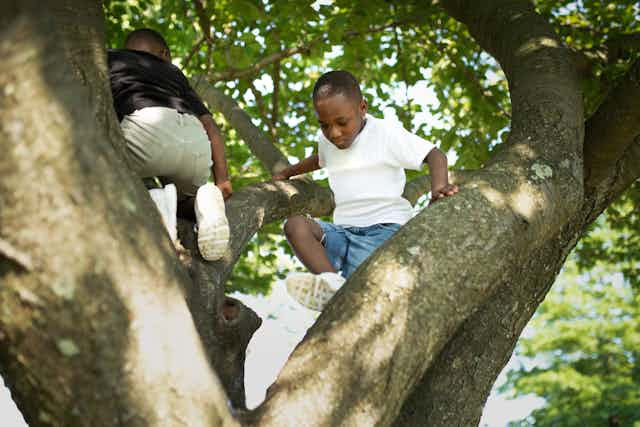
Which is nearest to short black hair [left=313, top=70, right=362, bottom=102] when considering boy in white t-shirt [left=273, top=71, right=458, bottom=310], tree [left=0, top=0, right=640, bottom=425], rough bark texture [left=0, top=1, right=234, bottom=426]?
boy in white t-shirt [left=273, top=71, right=458, bottom=310]

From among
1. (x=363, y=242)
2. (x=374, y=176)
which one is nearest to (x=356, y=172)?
(x=374, y=176)

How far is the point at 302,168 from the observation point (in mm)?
4332

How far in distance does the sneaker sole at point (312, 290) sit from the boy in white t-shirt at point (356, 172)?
13.7 inches

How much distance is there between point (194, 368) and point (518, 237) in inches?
57.8

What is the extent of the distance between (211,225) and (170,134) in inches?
20.8

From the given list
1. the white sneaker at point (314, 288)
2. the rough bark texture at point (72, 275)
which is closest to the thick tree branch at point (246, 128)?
the white sneaker at point (314, 288)

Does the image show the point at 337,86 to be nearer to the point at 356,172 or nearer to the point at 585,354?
the point at 356,172

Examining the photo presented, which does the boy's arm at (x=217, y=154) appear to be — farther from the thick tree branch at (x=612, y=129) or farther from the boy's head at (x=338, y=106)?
the thick tree branch at (x=612, y=129)

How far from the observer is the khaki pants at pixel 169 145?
121 inches

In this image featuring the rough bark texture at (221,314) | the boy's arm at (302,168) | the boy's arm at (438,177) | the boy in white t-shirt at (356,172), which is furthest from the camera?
→ the boy's arm at (302,168)

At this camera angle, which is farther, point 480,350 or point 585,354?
point 585,354

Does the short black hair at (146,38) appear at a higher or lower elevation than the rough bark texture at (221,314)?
higher

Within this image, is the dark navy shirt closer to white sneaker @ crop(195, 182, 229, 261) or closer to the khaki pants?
the khaki pants

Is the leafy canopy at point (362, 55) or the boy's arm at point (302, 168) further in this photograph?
the leafy canopy at point (362, 55)
